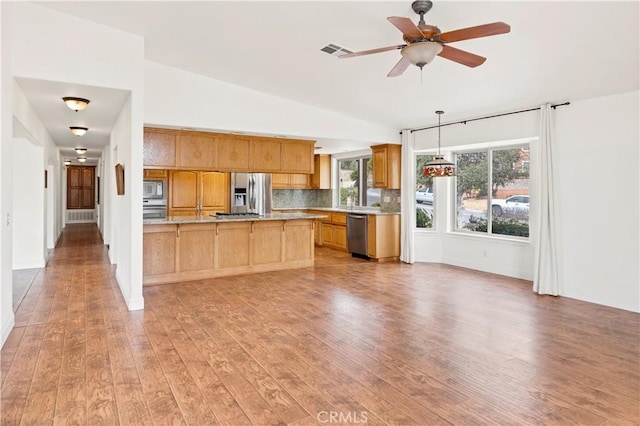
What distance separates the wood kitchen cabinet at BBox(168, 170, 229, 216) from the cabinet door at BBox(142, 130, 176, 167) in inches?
84.1

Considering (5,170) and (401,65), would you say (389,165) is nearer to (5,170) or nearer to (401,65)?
(401,65)

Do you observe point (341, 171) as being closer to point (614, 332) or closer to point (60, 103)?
point (60, 103)

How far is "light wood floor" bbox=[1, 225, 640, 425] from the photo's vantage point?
2.36 meters

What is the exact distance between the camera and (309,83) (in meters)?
5.39

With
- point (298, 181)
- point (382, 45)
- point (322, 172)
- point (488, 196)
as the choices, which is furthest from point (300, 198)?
point (382, 45)

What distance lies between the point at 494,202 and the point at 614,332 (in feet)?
10.4

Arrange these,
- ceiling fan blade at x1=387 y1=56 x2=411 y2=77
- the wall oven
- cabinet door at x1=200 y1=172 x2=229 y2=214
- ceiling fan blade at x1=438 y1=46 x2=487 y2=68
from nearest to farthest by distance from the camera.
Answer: ceiling fan blade at x1=438 y1=46 x2=487 y2=68 → ceiling fan blade at x1=387 y1=56 x2=411 y2=77 → the wall oven → cabinet door at x1=200 y1=172 x2=229 y2=214

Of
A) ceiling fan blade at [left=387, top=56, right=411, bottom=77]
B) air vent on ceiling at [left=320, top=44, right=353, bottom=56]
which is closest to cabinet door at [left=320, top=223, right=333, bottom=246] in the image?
air vent on ceiling at [left=320, top=44, right=353, bottom=56]

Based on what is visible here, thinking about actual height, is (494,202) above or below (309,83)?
below

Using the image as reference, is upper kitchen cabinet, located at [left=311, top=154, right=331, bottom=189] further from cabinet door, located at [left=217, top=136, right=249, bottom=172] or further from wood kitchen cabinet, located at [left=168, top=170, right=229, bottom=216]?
cabinet door, located at [left=217, top=136, right=249, bottom=172]

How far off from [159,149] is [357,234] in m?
4.06

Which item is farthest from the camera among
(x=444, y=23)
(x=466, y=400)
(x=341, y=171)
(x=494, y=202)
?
(x=341, y=171)

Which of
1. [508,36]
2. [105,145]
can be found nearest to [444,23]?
[508,36]

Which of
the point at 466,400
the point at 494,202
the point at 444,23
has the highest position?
the point at 444,23
